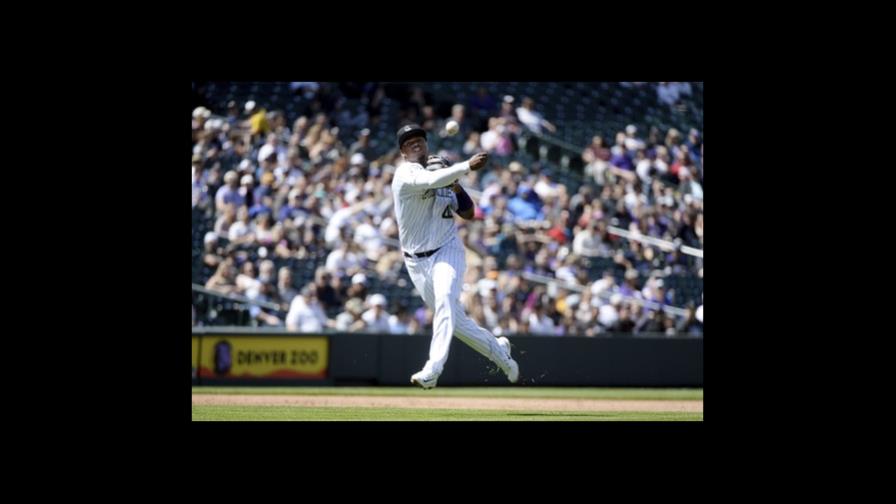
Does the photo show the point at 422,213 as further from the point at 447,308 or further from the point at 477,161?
the point at 477,161

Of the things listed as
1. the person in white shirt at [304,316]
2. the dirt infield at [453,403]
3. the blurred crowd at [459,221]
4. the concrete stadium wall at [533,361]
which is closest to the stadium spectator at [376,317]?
the blurred crowd at [459,221]

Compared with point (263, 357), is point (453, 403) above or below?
below

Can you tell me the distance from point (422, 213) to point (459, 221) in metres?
8.02

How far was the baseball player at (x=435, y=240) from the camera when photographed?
8.41 metres

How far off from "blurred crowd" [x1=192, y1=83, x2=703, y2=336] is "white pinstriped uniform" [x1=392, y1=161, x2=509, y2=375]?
6.12m

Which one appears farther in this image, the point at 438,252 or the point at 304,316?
the point at 304,316

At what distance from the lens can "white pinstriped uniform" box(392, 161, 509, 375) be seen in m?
8.41

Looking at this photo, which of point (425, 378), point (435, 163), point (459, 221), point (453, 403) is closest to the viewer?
point (425, 378)

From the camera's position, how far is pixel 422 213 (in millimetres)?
8695

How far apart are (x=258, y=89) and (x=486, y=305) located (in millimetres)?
5674

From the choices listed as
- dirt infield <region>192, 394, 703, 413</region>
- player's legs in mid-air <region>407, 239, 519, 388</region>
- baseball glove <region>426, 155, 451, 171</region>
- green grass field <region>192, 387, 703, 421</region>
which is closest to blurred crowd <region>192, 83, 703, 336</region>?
green grass field <region>192, 387, 703, 421</region>

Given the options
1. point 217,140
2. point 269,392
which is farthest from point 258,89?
point 269,392

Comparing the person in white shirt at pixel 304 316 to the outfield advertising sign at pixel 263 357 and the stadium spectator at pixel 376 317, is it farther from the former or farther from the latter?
the stadium spectator at pixel 376 317

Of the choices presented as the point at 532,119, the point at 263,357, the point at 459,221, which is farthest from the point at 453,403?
the point at 532,119
